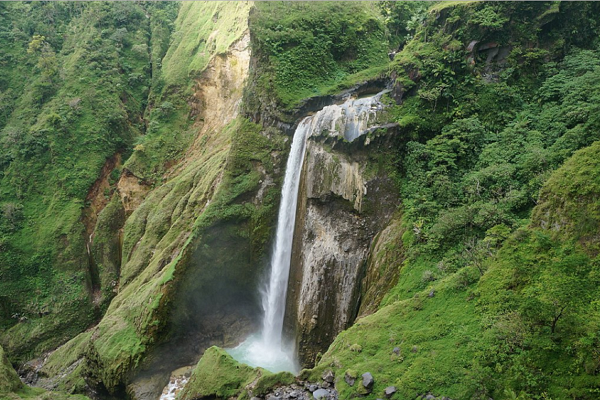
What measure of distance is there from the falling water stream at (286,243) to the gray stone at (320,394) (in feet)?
20.5

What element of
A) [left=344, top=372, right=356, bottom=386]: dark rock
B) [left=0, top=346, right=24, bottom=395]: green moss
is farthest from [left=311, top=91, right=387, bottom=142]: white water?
[left=0, top=346, right=24, bottom=395]: green moss

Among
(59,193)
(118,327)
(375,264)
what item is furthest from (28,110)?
(375,264)

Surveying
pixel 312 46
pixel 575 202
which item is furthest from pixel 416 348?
pixel 312 46

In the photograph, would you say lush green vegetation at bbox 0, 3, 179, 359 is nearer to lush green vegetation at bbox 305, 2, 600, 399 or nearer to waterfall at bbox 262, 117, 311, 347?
waterfall at bbox 262, 117, 311, 347

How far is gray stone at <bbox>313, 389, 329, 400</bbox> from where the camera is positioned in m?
9.93

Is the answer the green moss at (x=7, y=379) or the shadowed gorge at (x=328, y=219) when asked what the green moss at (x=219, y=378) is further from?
the green moss at (x=7, y=379)

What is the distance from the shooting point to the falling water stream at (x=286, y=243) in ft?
55.0

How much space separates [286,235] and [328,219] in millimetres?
2659

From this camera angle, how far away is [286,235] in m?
18.3

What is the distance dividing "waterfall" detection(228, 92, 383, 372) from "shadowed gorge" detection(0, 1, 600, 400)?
0.10 meters

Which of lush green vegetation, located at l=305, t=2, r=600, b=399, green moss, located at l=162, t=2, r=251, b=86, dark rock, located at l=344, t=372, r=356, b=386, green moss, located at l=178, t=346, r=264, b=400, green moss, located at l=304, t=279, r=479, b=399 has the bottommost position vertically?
green moss, located at l=178, t=346, r=264, b=400

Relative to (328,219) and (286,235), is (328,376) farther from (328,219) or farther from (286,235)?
(286,235)

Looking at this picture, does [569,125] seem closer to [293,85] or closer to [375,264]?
[375,264]

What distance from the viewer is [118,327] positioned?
19.1m
